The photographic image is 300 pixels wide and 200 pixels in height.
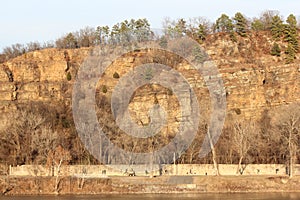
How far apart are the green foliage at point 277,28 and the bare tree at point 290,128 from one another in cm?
2037

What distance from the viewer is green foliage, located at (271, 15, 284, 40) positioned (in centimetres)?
8288

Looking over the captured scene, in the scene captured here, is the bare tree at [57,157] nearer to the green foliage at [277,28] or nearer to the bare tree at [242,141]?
the bare tree at [242,141]

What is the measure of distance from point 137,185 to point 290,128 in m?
14.8

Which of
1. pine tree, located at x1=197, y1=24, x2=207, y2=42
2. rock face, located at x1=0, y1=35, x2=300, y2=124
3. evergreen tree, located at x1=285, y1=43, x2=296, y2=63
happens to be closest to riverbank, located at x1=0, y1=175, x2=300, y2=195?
rock face, located at x1=0, y1=35, x2=300, y2=124

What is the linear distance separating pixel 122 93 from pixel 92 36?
2305 centimetres

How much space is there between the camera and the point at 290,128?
52.1m

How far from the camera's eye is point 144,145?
59.4 m

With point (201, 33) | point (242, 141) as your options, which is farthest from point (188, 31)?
point (242, 141)

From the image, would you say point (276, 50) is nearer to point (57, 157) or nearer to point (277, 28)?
point (277, 28)

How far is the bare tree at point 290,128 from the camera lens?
168 feet

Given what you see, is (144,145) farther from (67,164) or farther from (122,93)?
(122,93)

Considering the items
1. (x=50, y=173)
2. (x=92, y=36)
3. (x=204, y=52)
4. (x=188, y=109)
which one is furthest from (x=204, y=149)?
(x=92, y=36)

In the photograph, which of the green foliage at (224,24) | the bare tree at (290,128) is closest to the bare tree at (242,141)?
the bare tree at (290,128)

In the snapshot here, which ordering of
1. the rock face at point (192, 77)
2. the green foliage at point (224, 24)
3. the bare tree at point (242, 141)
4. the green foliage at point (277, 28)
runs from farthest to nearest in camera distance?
the green foliage at point (224, 24), the green foliage at point (277, 28), the rock face at point (192, 77), the bare tree at point (242, 141)
